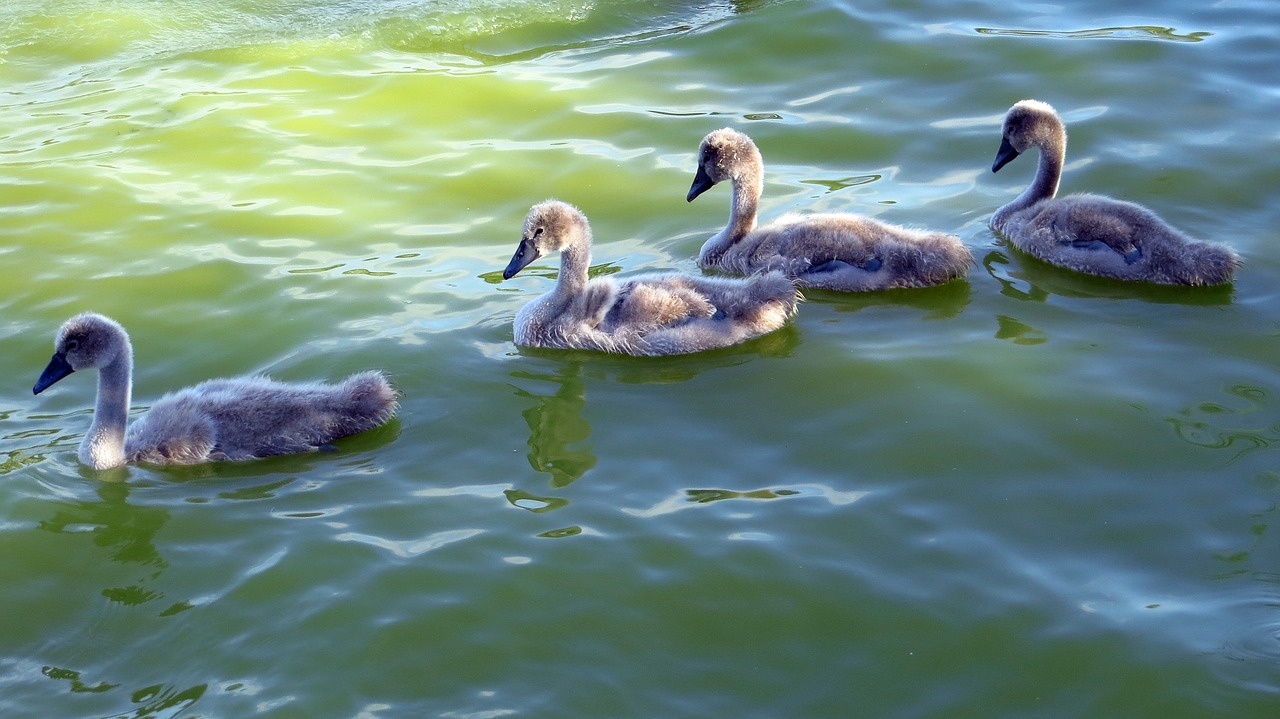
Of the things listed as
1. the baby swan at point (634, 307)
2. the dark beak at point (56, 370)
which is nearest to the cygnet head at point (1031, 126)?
the baby swan at point (634, 307)

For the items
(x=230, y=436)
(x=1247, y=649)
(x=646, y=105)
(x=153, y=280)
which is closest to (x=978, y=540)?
(x=1247, y=649)

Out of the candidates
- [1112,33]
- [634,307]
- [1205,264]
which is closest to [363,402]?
[634,307]

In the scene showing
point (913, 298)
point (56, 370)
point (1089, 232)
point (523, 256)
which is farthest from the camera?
point (1089, 232)

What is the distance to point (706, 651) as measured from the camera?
17.8ft

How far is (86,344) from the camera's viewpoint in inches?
273

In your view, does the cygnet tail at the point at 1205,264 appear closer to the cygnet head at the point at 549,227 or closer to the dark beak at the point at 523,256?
the cygnet head at the point at 549,227

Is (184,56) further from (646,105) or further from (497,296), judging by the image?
(497,296)

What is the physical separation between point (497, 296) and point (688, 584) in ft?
11.8

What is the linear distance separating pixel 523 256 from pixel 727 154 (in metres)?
1.70

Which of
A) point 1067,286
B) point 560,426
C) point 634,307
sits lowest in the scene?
point 560,426

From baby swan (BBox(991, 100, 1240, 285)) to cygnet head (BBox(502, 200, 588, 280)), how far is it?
299 cm

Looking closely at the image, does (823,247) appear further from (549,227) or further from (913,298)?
(549,227)

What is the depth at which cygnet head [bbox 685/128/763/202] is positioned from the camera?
29.7 feet

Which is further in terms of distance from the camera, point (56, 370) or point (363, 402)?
point (56, 370)
